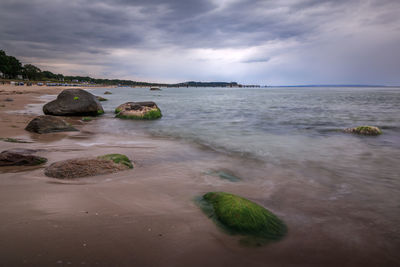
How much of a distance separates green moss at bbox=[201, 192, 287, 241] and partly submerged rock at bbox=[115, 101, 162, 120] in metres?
11.9

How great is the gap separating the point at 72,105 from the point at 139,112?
4.04m

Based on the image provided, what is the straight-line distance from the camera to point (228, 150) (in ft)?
25.6

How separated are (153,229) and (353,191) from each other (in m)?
3.89

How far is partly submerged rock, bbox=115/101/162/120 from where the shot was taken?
14539 mm

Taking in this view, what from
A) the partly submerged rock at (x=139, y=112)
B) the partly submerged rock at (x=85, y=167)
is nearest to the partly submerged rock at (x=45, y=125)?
the partly submerged rock at (x=85, y=167)

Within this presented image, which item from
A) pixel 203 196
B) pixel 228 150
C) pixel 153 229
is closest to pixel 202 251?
pixel 153 229

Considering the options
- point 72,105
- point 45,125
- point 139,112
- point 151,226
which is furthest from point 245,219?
point 72,105

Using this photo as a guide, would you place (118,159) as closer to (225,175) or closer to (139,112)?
(225,175)

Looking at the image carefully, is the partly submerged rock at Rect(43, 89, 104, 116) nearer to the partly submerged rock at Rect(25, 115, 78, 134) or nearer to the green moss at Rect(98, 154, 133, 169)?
the partly submerged rock at Rect(25, 115, 78, 134)

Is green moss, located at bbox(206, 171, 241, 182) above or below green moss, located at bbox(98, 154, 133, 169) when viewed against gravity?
below

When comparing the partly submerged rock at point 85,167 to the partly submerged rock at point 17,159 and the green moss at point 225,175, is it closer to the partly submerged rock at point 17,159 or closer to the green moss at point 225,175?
the partly submerged rock at point 17,159

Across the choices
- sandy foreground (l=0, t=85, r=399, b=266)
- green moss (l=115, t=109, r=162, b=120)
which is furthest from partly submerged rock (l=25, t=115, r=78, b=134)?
green moss (l=115, t=109, r=162, b=120)

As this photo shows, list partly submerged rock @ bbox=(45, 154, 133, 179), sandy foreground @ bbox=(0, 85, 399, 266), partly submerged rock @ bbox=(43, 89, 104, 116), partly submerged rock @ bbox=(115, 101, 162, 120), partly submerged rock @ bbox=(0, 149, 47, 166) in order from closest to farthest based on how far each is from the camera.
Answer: sandy foreground @ bbox=(0, 85, 399, 266)
partly submerged rock @ bbox=(45, 154, 133, 179)
partly submerged rock @ bbox=(0, 149, 47, 166)
partly submerged rock @ bbox=(43, 89, 104, 116)
partly submerged rock @ bbox=(115, 101, 162, 120)

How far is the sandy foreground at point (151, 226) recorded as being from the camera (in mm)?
2439
